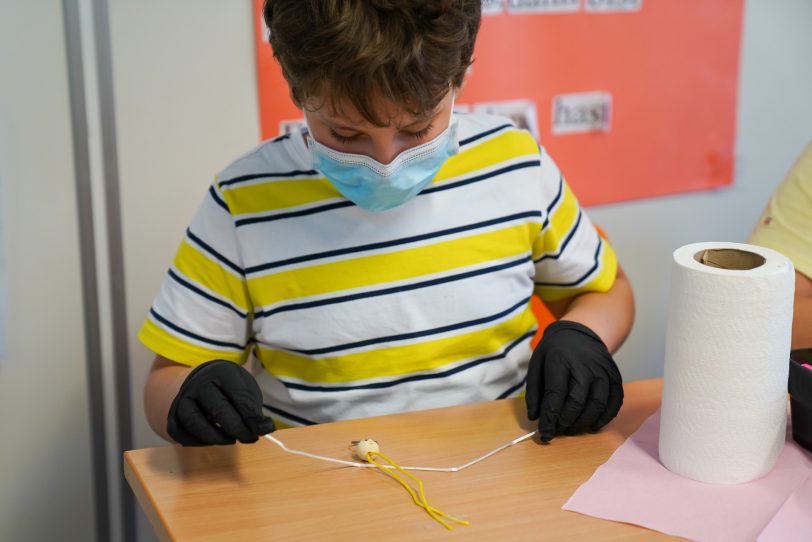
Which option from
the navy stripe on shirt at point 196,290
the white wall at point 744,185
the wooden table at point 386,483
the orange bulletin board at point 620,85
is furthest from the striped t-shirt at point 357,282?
the white wall at point 744,185

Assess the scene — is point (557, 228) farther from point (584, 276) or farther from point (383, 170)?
point (383, 170)

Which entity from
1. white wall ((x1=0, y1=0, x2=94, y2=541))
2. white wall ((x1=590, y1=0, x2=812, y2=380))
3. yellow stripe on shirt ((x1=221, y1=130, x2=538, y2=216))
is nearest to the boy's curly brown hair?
yellow stripe on shirt ((x1=221, y1=130, x2=538, y2=216))

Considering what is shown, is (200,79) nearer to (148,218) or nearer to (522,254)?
(148,218)

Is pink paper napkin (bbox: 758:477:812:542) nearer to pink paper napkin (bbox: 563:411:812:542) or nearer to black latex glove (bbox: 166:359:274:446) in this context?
pink paper napkin (bbox: 563:411:812:542)

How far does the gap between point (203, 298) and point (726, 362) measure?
22.0 inches

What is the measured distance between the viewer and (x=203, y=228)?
1.00 meters

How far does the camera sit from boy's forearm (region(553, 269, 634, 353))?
105 cm

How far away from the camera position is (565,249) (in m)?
1.08

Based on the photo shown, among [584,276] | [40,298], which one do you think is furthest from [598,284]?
[40,298]

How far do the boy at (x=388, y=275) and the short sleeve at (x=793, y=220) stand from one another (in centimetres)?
23

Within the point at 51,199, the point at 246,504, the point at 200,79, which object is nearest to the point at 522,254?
the point at 246,504

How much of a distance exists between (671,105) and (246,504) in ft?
4.27

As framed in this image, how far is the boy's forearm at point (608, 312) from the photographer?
3.45 feet

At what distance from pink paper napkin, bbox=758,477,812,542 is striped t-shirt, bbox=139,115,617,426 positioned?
0.41 m
